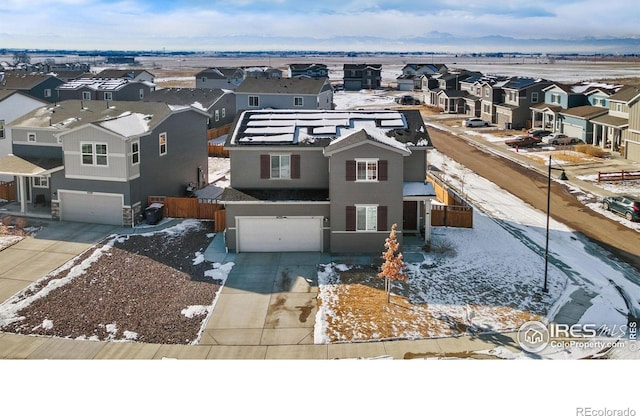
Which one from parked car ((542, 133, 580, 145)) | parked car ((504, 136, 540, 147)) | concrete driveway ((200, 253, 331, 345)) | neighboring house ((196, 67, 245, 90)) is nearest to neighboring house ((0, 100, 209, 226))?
concrete driveway ((200, 253, 331, 345))

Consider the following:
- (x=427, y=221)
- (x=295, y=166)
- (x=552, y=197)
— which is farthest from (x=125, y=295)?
(x=552, y=197)

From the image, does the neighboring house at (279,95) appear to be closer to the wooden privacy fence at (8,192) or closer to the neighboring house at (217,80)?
the neighboring house at (217,80)

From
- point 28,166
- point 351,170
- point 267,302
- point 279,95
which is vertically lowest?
point 267,302

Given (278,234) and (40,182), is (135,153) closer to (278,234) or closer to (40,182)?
(40,182)

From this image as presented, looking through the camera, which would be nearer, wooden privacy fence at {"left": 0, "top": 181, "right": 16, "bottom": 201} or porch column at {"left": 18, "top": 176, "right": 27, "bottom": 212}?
porch column at {"left": 18, "top": 176, "right": 27, "bottom": 212}

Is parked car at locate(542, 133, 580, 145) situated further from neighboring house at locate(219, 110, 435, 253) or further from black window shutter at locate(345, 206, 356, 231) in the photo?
black window shutter at locate(345, 206, 356, 231)

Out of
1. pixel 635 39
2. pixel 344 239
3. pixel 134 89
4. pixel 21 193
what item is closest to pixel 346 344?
pixel 344 239
